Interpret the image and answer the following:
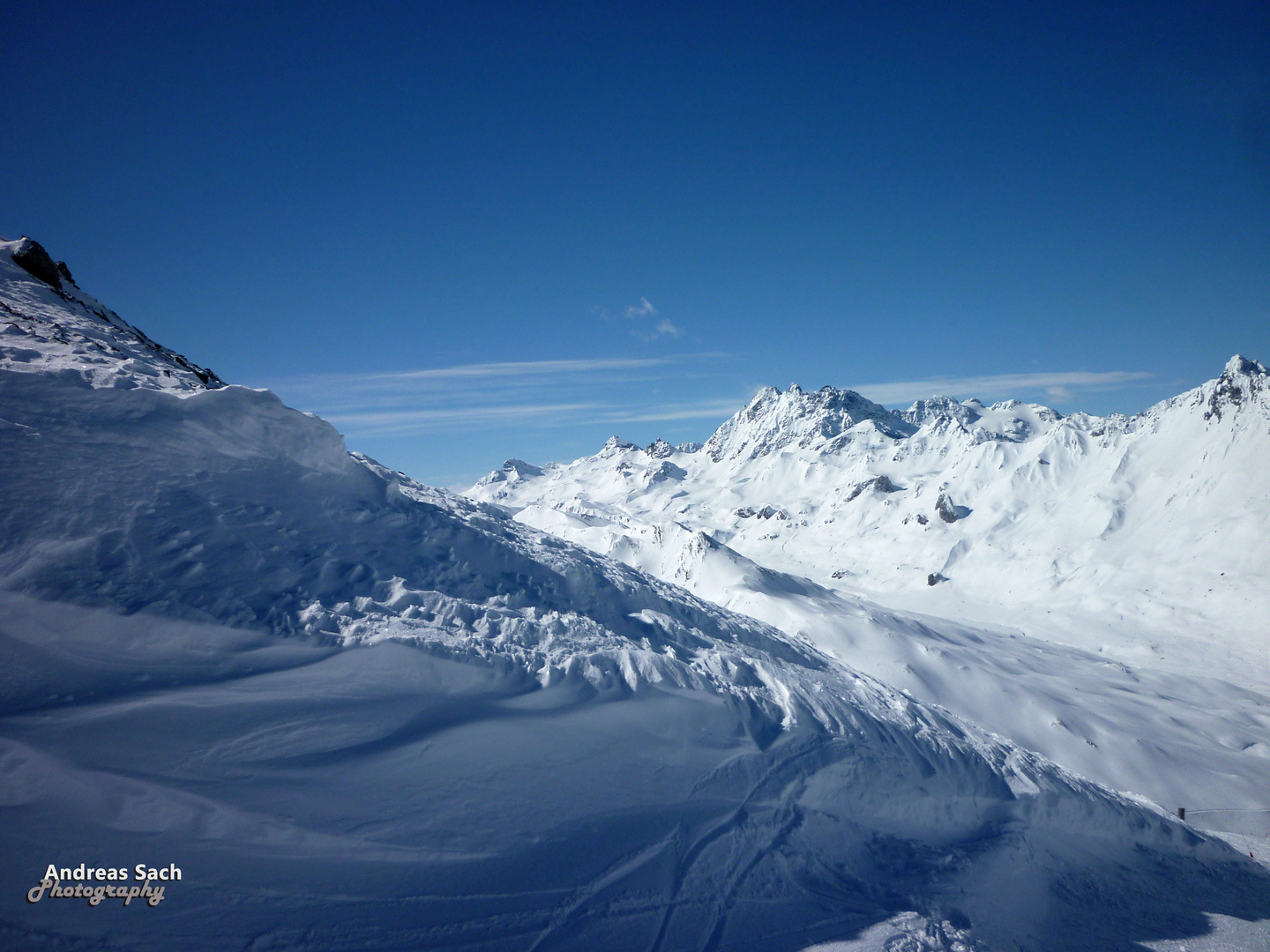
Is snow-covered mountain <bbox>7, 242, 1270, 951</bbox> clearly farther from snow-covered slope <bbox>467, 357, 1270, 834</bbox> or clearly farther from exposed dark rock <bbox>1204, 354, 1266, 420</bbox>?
exposed dark rock <bbox>1204, 354, 1266, 420</bbox>

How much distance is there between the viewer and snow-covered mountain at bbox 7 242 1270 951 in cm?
545

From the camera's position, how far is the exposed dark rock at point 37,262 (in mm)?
12031

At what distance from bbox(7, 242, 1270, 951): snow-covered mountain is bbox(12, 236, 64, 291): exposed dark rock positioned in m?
0.13

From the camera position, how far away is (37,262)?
1228 centimetres

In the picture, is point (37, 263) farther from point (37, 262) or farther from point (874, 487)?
point (874, 487)

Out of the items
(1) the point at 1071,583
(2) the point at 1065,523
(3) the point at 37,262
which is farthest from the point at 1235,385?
(3) the point at 37,262

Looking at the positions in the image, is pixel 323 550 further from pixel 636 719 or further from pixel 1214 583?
pixel 1214 583

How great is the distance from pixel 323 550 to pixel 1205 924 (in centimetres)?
1490

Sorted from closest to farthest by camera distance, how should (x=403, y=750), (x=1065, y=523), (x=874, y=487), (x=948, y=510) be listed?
(x=403, y=750), (x=1065, y=523), (x=948, y=510), (x=874, y=487)

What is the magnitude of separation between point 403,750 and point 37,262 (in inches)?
529

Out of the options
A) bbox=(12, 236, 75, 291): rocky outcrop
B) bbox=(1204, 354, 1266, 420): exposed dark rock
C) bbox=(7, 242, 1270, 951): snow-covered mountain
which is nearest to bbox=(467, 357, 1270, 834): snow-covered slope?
bbox=(1204, 354, 1266, 420): exposed dark rock

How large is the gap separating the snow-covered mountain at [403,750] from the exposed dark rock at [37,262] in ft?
0.43

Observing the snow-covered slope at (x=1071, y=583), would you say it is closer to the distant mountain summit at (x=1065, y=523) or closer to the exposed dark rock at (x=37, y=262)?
the distant mountain summit at (x=1065, y=523)

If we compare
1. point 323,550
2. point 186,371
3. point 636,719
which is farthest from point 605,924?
point 186,371
